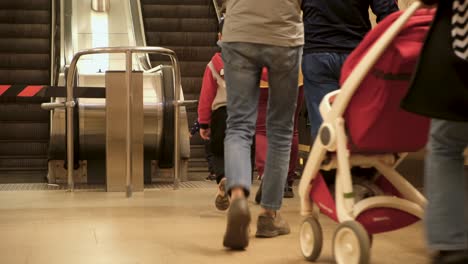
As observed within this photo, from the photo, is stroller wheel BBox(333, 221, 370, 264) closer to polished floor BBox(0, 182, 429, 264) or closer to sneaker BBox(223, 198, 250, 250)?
polished floor BBox(0, 182, 429, 264)

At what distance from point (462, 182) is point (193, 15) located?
9.03m

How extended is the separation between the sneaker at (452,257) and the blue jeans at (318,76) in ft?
5.07

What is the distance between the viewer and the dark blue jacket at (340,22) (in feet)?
12.1

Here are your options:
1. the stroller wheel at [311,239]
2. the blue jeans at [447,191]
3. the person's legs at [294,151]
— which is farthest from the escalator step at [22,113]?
the blue jeans at [447,191]

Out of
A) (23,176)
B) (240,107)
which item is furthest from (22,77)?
(240,107)

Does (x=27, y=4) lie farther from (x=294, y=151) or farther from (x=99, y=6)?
(x=294, y=151)

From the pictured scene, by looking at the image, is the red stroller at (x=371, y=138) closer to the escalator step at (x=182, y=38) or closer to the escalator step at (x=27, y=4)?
the escalator step at (x=182, y=38)

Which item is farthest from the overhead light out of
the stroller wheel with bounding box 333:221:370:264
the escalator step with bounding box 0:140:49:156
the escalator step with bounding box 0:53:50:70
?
the stroller wheel with bounding box 333:221:370:264

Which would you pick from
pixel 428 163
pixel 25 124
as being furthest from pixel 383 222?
pixel 25 124

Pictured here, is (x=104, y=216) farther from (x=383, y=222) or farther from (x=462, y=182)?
(x=462, y=182)

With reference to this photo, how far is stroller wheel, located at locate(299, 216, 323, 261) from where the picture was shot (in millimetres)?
3088

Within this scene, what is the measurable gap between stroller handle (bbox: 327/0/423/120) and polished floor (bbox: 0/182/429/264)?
688 millimetres

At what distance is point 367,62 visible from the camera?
106 inches

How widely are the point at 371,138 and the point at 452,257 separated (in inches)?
26.7
